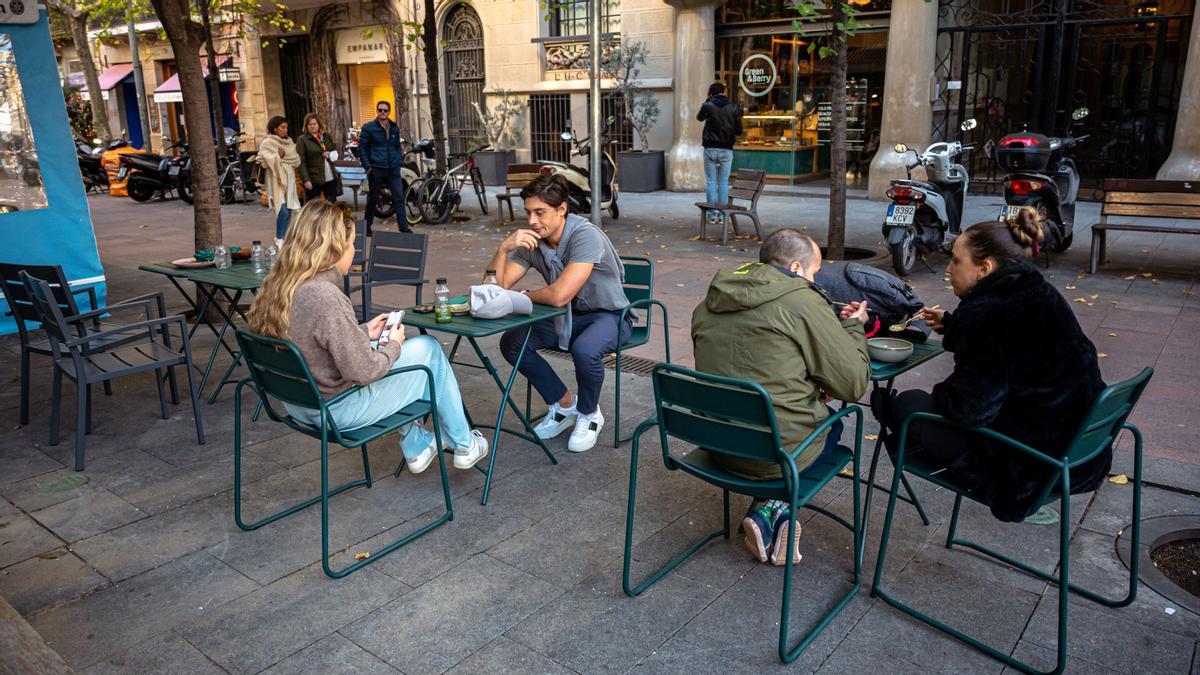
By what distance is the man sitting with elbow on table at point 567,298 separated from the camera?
4438 mm

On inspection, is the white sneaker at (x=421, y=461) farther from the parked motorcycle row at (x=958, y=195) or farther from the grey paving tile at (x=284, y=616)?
the parked motorcycle row at (x=958, y=195)

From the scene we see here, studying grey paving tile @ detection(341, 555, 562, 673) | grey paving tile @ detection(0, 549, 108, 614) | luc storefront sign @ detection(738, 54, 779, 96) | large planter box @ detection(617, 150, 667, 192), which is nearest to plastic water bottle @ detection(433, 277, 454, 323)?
grey paving tile @ detection(341, 555, 562, 673)

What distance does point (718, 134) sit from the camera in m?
11.6

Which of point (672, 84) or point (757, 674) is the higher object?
point (672, 84)

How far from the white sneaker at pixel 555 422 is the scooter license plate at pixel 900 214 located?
194 inches

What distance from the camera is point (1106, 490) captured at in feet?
13.3

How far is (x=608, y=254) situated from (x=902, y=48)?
1097cm

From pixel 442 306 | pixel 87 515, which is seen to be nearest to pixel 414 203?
pixel 442 306

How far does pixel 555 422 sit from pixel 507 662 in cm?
202

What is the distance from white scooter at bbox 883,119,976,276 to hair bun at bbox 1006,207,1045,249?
18.6ft

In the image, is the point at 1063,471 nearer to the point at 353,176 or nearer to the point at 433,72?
the point at 433,72

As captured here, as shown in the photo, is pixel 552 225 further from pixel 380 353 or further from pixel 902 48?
pixel 902 48

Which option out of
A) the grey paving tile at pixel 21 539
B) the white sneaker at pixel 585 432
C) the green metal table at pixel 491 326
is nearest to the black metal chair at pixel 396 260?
the green metal table at pixel 491 326

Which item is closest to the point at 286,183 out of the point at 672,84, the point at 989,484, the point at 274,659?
the point at 672,84
